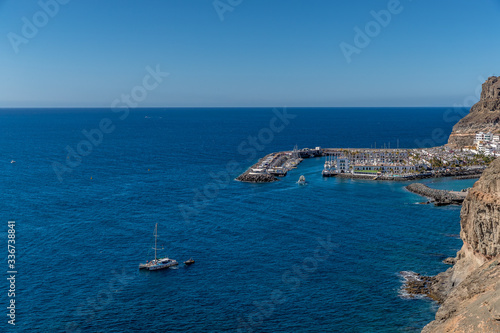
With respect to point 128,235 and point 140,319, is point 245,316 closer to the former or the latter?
point 140,319

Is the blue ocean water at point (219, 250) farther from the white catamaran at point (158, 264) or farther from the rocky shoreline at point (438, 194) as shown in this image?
the rocky shoreline at point (438, 194)

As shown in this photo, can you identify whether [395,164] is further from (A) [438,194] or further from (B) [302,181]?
(A) [438,194]

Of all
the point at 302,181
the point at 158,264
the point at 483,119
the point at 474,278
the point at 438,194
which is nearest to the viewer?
the point at 474,278

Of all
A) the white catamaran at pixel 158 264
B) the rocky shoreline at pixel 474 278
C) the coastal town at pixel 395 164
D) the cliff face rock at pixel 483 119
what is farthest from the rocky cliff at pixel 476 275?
the cliff face rock at pixel 483 119

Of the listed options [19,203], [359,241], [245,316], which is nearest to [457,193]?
[359,241]

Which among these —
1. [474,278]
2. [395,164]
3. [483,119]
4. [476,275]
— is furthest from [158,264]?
[483,119]

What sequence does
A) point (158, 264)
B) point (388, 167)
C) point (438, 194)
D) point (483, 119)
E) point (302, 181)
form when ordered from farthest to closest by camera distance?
1. point (483, 119)
2. point (388, 167)
3. point (302, 181)
4. point (438, 194)
5. point (158, 264)
